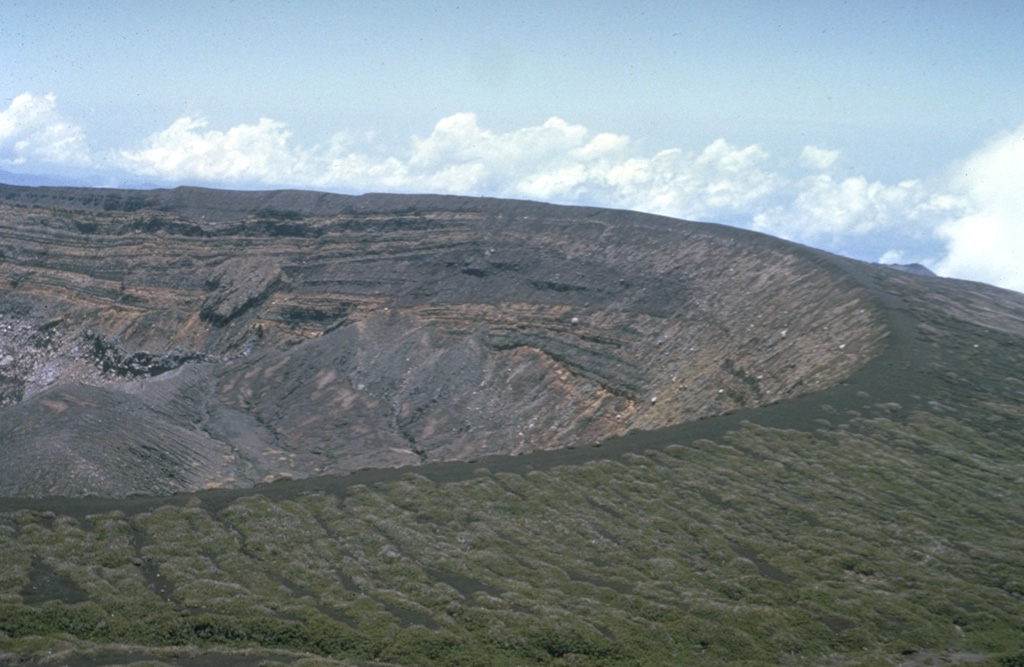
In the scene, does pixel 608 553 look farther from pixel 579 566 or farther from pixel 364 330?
pixel 364 330

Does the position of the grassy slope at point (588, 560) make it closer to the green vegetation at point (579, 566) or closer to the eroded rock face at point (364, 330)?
the green vegetation at point (579, 566)

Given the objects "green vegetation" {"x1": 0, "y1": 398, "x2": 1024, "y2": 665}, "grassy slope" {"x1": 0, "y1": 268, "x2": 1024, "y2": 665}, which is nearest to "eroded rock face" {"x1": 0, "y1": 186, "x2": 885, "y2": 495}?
"grassy slope" {"x1": 0, "y1": 268, "x2": 1024, "y2": 665}

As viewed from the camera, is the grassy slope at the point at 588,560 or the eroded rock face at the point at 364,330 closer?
the grassy slope at the point at 588,560

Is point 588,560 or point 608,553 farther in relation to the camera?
point 608,553

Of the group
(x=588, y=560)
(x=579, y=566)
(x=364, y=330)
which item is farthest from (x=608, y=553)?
(x=364, y=330)

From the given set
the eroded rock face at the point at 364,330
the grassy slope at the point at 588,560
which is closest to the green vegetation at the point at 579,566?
the grassy slope at the point at 588,560

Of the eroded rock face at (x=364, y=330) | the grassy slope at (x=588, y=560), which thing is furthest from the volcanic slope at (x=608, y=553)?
the eroded rock face at (x=364, y=330)

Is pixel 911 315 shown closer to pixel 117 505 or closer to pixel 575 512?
pixel 575 512

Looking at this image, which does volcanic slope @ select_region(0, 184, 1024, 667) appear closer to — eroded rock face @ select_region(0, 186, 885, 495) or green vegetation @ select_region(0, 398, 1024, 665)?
green vegetation @ select_region(0, 398, 1024, 665)
